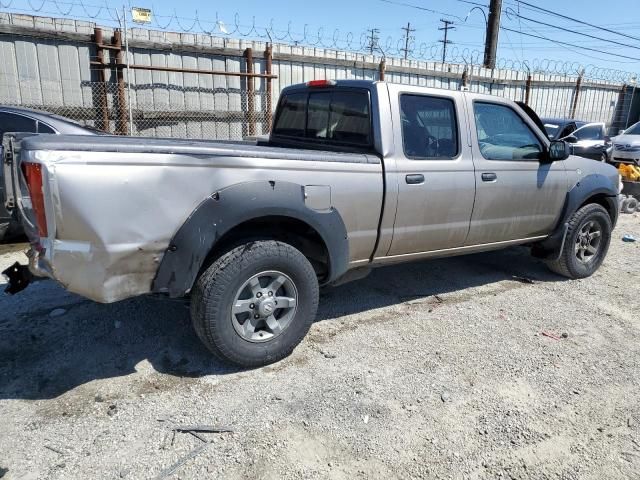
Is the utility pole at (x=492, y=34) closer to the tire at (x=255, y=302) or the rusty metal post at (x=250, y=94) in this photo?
the rusty metal post at (x=250, y=94)

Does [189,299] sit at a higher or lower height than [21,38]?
lower

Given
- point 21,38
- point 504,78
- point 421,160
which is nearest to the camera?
point 421,160

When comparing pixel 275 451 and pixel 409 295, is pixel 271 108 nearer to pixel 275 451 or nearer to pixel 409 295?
pixel 409 295

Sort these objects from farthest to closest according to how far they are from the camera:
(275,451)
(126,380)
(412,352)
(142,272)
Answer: (412,352)
(126,380)
(142,272)
(275,451)

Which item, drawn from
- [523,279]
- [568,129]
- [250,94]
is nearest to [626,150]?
[568,129]

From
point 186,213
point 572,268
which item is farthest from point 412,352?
point 572,268

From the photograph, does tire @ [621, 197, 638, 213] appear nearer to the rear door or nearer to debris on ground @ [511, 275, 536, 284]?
debris on ground @ [511, 275, 536, 284]

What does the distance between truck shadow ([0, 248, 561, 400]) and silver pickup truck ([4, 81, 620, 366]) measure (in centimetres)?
56

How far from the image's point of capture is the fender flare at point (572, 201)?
5203 millimetres

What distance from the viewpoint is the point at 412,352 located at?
12.5 ft

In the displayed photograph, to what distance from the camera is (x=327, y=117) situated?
441 cm

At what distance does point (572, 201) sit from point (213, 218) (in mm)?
3817

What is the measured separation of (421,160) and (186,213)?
195 cm

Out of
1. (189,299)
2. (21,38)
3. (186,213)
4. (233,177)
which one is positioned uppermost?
(21,38)
